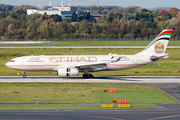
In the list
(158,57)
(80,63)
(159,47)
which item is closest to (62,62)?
(80,63)

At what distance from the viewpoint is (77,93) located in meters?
36.3

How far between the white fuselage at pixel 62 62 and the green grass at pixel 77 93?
21.0 feet

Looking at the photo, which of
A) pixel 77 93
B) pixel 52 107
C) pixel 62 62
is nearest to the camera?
pixel 52 107

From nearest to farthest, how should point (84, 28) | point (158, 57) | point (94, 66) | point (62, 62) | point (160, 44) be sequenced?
point (94, 66), point (62, 62), point (158, 57), point (160, 44), point (84, 28)

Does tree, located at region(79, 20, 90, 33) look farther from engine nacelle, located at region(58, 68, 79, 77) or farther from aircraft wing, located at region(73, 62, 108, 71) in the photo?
engine nacelle, located at region(58, 68, 79, 77)

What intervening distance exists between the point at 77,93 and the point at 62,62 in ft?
42.9

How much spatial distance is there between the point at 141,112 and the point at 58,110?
7.76m

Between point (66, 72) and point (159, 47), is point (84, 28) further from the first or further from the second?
point (66, 72)

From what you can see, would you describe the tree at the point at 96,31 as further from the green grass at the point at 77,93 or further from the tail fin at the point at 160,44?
the green grass at the point at 77,93

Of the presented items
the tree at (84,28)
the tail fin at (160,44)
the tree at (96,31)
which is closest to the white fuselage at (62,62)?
the tail fin at (160,44)

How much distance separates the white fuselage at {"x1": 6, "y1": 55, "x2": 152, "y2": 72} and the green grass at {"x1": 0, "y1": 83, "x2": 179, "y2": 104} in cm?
640

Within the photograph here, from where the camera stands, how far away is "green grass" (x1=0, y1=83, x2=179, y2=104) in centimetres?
3262

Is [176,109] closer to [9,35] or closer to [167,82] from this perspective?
[167,82]

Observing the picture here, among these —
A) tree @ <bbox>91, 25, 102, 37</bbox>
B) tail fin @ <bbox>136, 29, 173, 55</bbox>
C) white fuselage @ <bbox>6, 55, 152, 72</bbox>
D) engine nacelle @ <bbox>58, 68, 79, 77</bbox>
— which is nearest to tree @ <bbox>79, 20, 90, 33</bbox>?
tree @ <bbox>91, 25, 102, 37</bbox>
